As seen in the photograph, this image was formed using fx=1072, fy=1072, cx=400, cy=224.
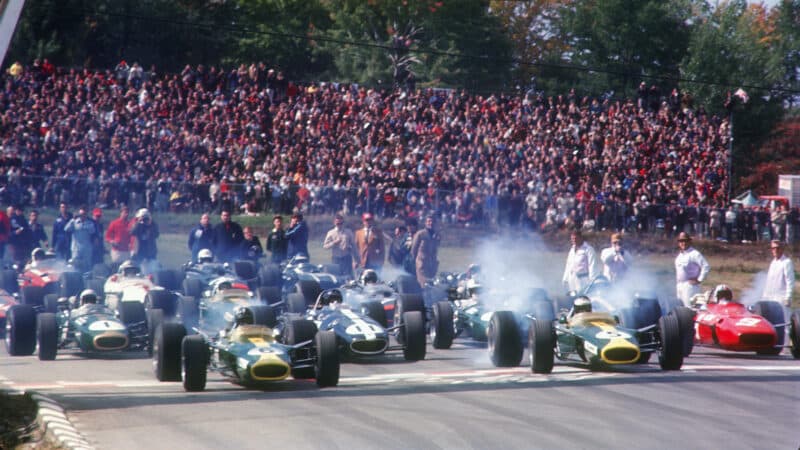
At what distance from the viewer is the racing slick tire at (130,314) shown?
1633cm

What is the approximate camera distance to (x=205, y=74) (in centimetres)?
3531

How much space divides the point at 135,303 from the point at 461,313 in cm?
557

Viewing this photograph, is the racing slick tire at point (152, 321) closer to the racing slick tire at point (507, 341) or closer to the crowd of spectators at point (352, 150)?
the racing slick tire at point (507, 341)

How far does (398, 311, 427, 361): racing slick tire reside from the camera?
15797 millimetres

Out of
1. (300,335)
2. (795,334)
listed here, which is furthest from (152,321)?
(795,334)

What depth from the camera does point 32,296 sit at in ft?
60.1

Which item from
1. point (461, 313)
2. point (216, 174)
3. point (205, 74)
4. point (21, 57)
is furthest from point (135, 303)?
point (21, 57)

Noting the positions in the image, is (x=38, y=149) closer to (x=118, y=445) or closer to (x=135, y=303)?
(x=135, y=303)

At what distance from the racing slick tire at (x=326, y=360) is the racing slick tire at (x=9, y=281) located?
9.16 meters

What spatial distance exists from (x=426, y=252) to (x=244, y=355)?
414 inches

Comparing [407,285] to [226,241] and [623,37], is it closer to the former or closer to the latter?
[226,241]

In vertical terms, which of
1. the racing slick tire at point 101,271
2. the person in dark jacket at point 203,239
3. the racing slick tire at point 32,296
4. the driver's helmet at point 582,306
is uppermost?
the person in dark jacket at point 203,239

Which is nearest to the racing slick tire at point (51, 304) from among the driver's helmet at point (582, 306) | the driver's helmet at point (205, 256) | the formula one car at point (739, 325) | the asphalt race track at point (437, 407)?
the asphalt race track at point (437, 407)

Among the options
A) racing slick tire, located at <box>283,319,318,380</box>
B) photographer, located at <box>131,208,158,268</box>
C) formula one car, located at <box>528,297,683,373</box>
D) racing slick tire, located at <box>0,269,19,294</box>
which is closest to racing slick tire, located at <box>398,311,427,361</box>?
formula one car, located at <box>528,297,683,373</box>
